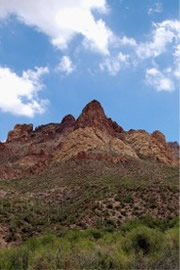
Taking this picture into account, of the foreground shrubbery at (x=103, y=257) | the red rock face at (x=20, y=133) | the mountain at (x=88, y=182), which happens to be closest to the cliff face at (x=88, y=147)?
the mountain at (x=88, y=182)

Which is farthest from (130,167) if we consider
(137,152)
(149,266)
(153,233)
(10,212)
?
(149,266)

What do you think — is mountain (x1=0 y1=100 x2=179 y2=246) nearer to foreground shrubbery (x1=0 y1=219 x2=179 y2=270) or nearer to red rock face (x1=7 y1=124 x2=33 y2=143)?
red rock face (x1=7 y1=124 x2=33 y2=143)

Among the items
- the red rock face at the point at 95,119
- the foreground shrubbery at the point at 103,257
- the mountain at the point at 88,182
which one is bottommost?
the foreground shrubbery at the point at 103,257

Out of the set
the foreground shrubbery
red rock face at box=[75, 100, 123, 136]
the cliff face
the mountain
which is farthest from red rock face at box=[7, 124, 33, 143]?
the foreground shrubbery

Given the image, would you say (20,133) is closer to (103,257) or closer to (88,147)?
(88,147)

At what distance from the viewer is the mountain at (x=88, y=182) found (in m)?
37.3

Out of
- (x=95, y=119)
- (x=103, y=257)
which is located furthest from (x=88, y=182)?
(x=95, y=119)

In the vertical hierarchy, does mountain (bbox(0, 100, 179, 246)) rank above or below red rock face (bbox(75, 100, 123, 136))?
below

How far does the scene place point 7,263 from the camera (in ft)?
53.4

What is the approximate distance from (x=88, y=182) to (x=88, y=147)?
26.6 m

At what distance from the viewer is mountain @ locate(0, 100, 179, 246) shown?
3731 cm

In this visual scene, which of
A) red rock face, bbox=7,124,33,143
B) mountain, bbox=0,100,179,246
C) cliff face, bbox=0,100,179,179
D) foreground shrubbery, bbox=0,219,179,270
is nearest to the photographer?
foreground shrubbery, bbox=0,219,179,270

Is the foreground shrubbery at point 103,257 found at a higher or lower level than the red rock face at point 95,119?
lower

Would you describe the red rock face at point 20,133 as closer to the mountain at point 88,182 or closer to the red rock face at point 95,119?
the mountain at point 88,182
